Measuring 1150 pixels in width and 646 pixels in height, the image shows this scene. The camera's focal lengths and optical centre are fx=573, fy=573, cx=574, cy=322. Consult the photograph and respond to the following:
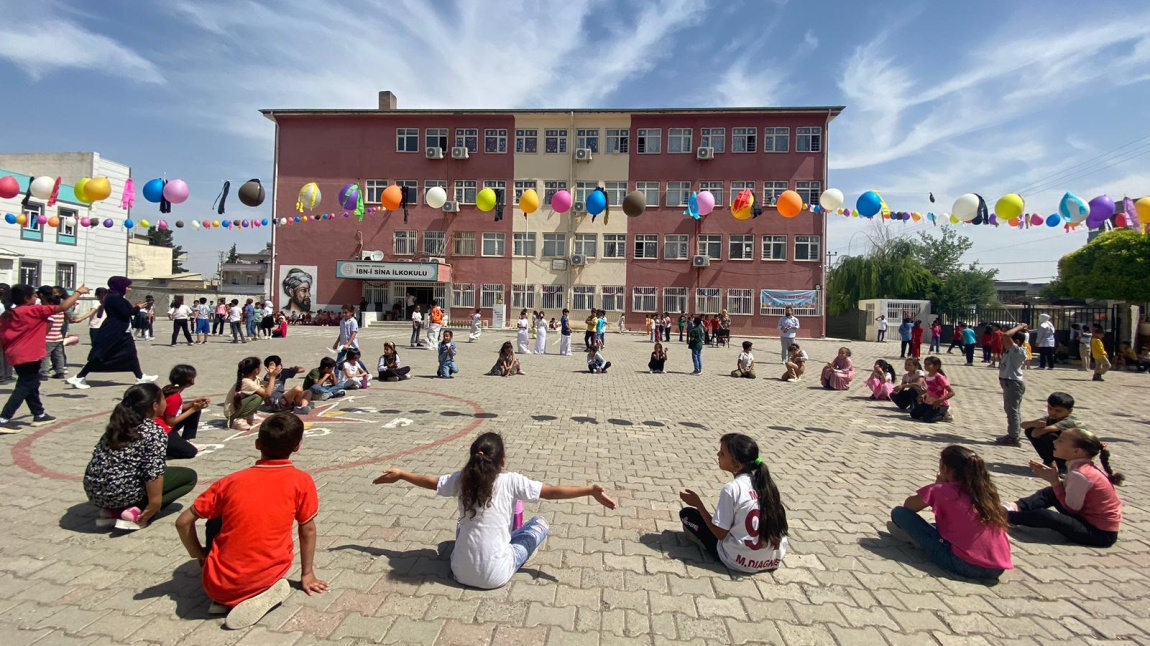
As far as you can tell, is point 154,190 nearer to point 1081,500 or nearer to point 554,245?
point 1081,500

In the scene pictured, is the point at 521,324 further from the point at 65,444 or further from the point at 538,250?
the point at 538,250

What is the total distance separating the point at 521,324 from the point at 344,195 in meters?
7.45

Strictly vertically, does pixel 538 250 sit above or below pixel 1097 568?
above

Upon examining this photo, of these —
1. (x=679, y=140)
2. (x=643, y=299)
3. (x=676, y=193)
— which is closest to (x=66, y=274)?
(x=643, y=299)

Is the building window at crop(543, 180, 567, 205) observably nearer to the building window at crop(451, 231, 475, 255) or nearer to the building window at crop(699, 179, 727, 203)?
the building window at crop(451, 231, 475, 255)

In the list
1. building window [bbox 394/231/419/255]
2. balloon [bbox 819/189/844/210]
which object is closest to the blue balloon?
balloon [bbox 819/189/844/210]

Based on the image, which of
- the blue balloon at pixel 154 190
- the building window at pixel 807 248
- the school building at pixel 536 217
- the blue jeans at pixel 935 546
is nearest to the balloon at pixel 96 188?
the blue balloon at pixel 154 190

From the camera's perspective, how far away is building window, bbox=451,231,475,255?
38.6 m

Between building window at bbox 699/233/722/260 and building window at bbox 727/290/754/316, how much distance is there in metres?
2.55

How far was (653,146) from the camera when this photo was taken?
37688mm

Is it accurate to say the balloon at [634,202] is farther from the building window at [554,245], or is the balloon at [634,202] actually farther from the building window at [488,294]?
the building window at [488,294]

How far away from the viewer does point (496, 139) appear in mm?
38406

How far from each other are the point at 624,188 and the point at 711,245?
6826 millimetres

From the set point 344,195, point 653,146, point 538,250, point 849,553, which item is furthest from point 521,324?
point 653,146
